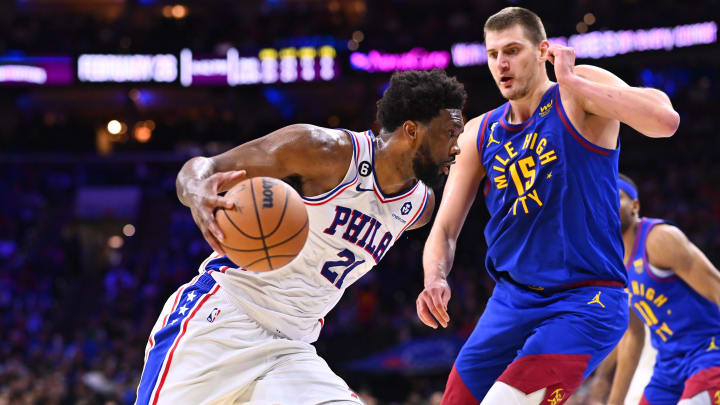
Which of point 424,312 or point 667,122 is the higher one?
point 667,122

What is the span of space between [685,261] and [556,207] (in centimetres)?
161

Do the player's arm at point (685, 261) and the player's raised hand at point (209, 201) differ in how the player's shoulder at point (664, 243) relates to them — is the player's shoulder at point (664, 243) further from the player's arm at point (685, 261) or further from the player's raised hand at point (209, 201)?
the player's raised hand at point (209, 201)

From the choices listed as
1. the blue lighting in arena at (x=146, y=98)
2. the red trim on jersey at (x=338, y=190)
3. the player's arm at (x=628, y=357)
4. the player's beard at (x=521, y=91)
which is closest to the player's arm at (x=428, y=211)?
A: the red trim on jersey at (x=338, y=190)

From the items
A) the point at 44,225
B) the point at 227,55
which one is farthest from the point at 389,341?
Answer: the point at 44,225

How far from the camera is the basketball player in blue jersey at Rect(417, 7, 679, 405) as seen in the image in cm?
327

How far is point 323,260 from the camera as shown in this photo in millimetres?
3574

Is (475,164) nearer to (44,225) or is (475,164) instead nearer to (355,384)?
(355,384)

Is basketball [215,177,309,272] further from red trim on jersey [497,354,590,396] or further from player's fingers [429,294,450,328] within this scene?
red trim on jersey [497,354,590,396]

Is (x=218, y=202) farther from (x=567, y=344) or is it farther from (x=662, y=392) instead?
(x=662, y=392)

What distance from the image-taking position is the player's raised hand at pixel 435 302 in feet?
11.3

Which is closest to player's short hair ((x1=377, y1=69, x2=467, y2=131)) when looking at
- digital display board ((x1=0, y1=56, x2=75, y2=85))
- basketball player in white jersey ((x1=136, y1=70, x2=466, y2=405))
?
basketball player in white jersey ((x1=136, y1=70, x2=466, y2=405))

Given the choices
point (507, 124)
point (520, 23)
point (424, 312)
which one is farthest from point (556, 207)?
point (520, 23)

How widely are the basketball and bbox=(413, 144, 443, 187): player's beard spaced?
2.66 ft

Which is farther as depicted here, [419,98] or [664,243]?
[664,243]
